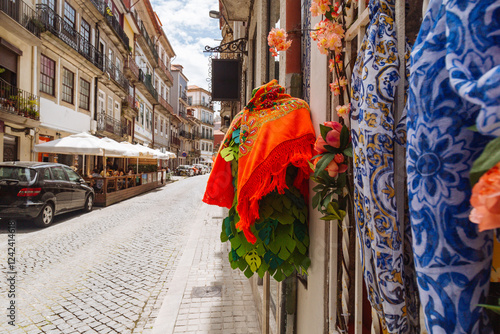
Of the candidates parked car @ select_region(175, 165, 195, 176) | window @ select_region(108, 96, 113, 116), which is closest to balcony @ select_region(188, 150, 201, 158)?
parked car @ select_region(175, 165, 195, 176)

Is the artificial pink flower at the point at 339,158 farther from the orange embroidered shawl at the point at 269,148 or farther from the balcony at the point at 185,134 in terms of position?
the balcony at the point at 185,134

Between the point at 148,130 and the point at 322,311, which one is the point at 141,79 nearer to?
the point at 148,130

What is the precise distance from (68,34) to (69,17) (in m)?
1.01

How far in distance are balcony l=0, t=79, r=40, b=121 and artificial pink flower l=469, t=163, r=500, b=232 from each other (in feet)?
44.4

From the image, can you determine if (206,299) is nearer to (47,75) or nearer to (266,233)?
(266,233)

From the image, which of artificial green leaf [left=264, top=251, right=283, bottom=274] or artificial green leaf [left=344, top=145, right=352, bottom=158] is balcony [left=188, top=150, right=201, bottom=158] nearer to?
artificial green leaf [left=264, top=251, right=283, bottom=274]

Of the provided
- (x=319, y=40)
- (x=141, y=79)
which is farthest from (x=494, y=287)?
(x=141, y=79)

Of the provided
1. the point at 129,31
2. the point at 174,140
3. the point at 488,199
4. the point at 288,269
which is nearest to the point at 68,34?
the point at 129,31

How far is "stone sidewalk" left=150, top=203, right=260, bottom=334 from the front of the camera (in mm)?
3422

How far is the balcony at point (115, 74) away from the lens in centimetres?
1993

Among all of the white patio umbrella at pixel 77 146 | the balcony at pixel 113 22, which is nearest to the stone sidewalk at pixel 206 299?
the white patio umbrella at pixel 77 146

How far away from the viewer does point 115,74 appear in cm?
2147

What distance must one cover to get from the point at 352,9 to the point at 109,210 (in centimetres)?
1139

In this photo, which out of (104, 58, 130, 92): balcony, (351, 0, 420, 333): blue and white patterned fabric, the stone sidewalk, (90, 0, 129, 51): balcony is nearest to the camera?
A: (351, 0, 420, 333): blue and white patterned fabric
